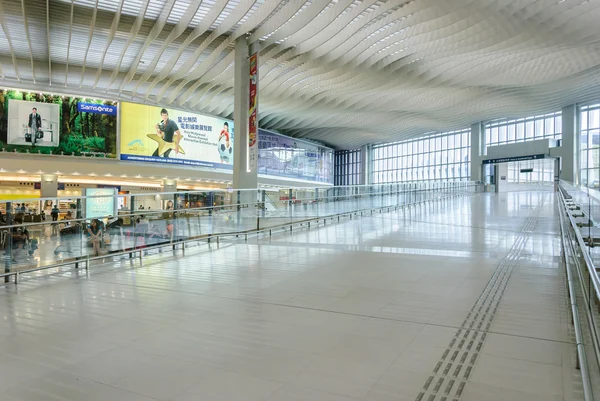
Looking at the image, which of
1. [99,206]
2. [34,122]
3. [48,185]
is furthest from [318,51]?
[48,185]

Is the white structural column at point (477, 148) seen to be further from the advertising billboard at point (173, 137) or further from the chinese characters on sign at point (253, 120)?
the chinese characters on sign at point (253, 120)

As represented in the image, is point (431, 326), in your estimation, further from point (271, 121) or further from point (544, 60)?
point (271, 121)

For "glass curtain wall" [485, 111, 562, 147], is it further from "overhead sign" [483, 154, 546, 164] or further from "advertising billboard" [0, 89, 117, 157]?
"advertising billboard" [0, 89, 117, 157]

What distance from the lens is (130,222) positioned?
6918 mm

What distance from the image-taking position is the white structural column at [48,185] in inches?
1032

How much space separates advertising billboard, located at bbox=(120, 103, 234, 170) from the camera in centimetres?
2786

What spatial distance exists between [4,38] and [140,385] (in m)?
21.7

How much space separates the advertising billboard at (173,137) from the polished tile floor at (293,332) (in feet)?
76.9

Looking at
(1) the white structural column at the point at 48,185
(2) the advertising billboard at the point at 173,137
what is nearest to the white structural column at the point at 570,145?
(2) the advertising billboard at the point at 173,137

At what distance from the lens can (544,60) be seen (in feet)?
70.6

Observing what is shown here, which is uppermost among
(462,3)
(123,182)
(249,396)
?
(462,3)

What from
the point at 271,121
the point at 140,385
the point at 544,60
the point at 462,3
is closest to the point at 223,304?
the point at 140,385

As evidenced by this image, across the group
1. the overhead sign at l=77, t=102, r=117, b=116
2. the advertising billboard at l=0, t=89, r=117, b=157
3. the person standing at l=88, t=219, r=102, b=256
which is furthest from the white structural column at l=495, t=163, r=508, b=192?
the person standing at l=88, t=219, r=102, b=256

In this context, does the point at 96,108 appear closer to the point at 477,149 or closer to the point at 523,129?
the point at 477,149
